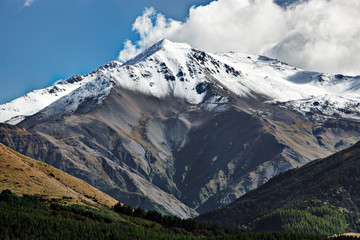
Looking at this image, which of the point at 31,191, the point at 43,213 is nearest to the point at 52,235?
the point at 43,213

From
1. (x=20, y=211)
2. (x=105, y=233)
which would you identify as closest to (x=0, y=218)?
(x=20, y=211)

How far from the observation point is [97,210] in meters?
199

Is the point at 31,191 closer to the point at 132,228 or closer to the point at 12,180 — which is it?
the point at 12,180

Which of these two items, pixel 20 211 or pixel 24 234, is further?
pixel 20 211

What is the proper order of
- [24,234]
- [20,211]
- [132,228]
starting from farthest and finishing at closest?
1. [132,228]
2. [20,211]
3. [24,234]

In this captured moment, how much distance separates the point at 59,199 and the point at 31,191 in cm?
1146

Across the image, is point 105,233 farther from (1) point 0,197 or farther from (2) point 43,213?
(1) point 0,197

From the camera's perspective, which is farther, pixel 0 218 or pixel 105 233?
pixel 105 233

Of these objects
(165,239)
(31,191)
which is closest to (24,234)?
(31,191)

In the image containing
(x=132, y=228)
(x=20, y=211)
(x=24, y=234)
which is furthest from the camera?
(x=132, y=228)

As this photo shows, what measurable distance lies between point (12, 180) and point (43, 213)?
3213cm

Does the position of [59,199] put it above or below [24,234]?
above

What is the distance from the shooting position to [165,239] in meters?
193

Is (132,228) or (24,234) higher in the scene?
(132,228)
